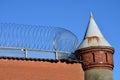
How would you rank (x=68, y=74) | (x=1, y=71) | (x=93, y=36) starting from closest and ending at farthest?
1. (x=1, y=71)
2. (x=68, y=74)
3. (x=93, y=36)

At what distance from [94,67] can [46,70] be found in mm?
2783

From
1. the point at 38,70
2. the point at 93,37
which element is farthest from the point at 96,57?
the point at 38,70

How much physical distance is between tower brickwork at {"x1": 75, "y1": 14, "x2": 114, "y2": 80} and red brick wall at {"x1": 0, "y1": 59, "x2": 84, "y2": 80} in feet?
1.74

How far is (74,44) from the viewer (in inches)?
810

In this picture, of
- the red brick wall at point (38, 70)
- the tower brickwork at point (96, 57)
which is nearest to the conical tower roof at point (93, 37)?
the tower brickwork at point (96, 57)

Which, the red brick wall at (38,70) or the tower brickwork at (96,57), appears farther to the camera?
the tower brickwork at (96,57)

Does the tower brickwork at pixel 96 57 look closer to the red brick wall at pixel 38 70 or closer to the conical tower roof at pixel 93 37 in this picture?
the conical tower roof at pixel 93 37

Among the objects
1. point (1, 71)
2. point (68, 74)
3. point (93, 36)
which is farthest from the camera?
point (93, 36)

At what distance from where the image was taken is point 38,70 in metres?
18.5

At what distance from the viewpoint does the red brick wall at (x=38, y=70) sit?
59.0 ft

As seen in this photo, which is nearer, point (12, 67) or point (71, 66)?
point (12, 67)

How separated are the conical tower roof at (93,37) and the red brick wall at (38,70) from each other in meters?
1.46

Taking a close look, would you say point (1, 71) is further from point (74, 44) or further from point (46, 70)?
point (74, 44)

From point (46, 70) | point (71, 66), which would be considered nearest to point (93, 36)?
point (71, 66)
